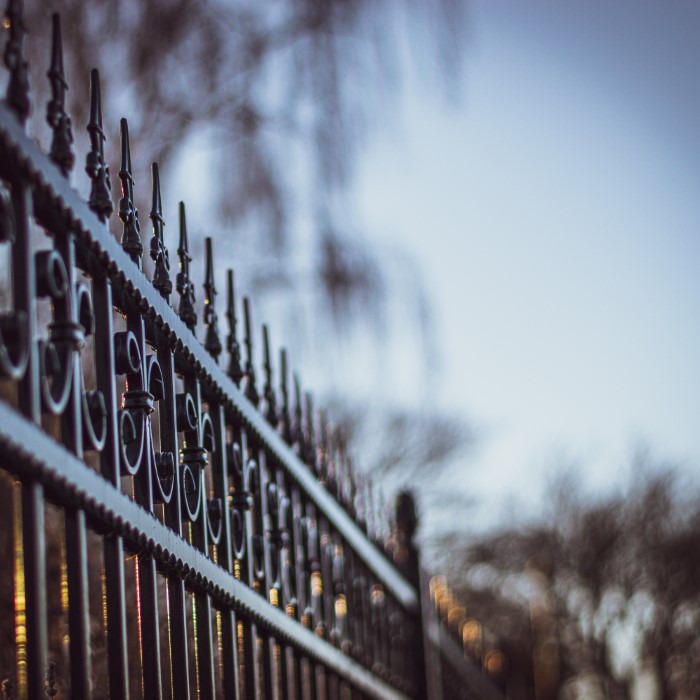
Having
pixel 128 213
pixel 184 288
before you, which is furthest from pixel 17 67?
pixel 184 288

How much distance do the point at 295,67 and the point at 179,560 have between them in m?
5.03

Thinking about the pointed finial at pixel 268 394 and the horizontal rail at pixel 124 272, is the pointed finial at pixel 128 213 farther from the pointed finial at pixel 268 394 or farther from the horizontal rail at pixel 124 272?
the pointed finial at pixel 268 394

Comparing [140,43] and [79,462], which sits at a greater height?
[140,43]

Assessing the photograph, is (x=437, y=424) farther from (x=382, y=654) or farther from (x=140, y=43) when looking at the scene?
(x=382, y=654)

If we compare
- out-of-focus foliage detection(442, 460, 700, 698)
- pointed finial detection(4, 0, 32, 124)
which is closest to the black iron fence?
pointed finial detection(4, 0, 32, 124)

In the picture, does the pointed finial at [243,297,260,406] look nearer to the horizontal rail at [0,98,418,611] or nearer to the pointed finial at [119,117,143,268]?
the horizontal rail at [0,98,418,611]

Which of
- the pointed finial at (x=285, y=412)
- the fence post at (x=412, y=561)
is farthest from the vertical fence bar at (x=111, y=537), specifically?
the fence post at (x=412, y=561)

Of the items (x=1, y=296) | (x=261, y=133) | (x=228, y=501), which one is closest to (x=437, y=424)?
(x=261, y=133)

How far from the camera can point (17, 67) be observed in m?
1.17

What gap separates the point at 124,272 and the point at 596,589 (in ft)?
74.7

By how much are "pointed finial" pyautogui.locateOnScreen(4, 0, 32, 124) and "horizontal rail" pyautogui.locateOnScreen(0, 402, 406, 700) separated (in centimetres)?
32

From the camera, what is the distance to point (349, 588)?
3096mm

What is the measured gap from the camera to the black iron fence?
1131 millimetres

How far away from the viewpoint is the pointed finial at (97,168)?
140 centimetres
